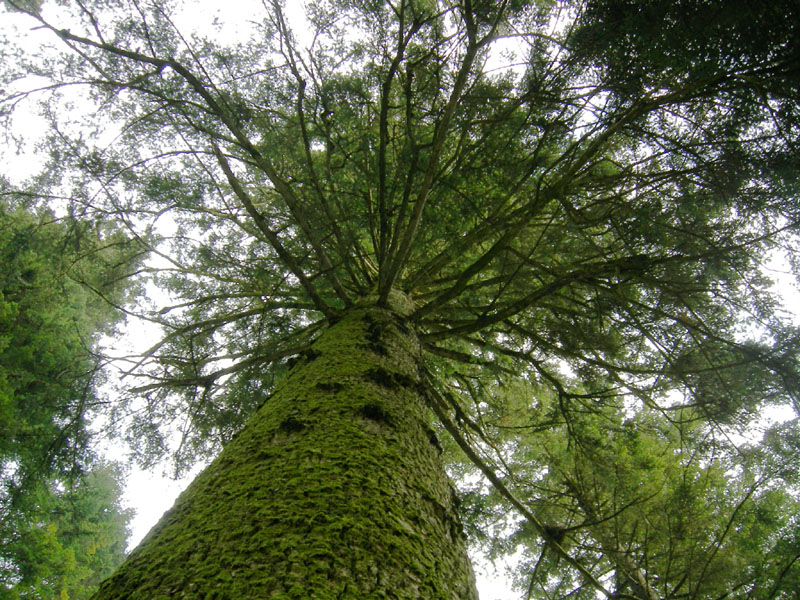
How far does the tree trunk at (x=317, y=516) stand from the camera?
2.70 feet

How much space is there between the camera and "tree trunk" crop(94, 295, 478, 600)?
32.4 inches

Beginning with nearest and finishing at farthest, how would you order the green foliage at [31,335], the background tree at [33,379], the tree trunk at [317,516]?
the tree trunk at [317,516], the background tree at [33,379], the green foliage at [31,335]

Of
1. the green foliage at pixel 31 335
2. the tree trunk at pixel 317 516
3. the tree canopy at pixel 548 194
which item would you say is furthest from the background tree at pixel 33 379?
the tree trunk at pixel 317 516

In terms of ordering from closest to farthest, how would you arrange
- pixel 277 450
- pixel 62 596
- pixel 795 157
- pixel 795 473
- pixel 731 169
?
pixel 277 450, pixel 795 157, pixel 731 169, pixel 795 473, pixel 62 596

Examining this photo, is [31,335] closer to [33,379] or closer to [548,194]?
[33,379]

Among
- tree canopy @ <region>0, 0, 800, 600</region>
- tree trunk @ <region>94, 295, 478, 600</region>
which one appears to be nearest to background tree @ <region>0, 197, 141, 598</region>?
tree canopy @ <region>0, 0, 800, 600</region>

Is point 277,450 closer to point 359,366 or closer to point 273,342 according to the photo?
point 359,366

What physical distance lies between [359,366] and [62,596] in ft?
28.1

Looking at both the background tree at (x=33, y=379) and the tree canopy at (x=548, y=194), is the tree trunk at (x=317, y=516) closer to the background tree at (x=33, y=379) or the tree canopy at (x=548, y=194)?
the tree canopy at (x=548, y=194)

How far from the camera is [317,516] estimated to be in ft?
3.23

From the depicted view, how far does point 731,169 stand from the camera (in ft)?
8.57

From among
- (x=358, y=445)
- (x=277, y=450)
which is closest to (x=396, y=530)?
(x=358, y=445)

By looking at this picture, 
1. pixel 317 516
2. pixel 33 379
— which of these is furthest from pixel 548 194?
pixel 33 379

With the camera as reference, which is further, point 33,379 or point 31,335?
point 31,335
